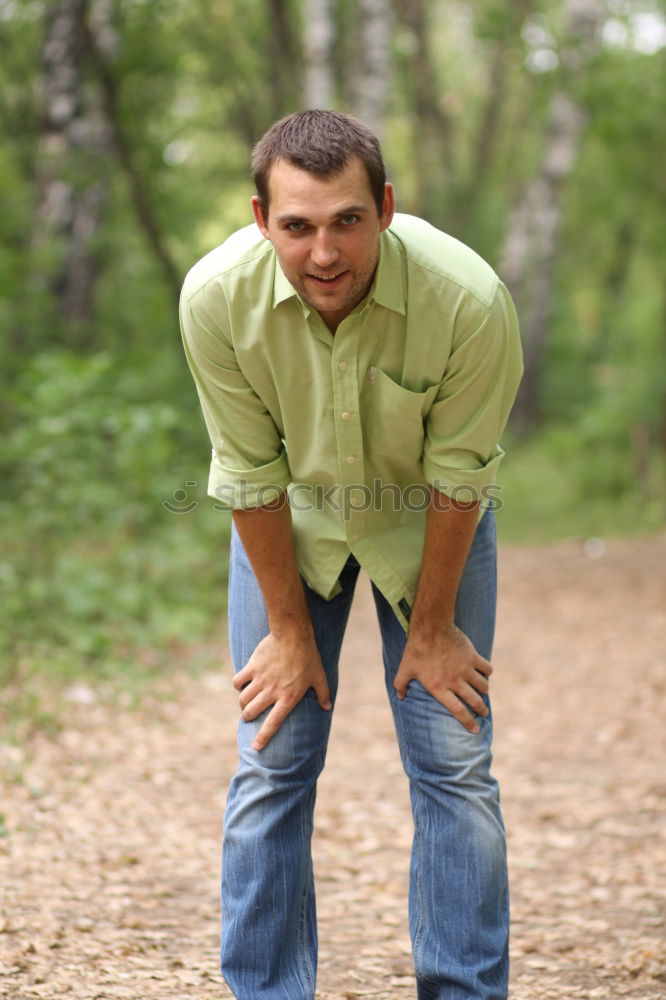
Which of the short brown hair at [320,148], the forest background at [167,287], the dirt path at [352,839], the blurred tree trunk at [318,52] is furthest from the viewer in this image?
the blurred tree trunk at [318,52]

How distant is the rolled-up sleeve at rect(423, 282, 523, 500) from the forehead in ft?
1.25

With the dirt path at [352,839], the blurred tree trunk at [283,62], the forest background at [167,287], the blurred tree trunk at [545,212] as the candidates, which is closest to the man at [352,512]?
the dirt path at [352,839]

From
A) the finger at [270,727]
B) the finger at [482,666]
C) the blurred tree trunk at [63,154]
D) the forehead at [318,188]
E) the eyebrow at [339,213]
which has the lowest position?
the finger at [270,727]

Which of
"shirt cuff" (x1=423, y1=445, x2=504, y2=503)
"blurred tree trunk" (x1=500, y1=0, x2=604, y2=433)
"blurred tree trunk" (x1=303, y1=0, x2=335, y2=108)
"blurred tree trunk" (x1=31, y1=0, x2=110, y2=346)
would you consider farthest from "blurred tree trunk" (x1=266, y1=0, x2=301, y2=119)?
"shirt cuff" (x1=423, y1=445, x2=504, y2=503)

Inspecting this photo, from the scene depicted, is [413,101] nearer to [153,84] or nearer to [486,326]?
[153,84]

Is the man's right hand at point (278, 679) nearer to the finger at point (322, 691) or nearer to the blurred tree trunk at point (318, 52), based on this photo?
the finger at point (322, 691)

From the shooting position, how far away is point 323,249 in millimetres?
2414

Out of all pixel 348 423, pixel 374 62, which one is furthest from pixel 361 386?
pixel 374 62

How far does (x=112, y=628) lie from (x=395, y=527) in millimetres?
4252

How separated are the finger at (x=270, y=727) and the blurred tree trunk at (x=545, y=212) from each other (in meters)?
11.9

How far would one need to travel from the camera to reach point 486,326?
8.36ft

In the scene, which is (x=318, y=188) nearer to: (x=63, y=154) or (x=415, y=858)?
(x=415, y=858)

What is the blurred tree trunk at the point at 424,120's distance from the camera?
20.5 m

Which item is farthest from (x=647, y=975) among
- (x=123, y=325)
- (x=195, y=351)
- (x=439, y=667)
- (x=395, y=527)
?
(x=123, y=325)
